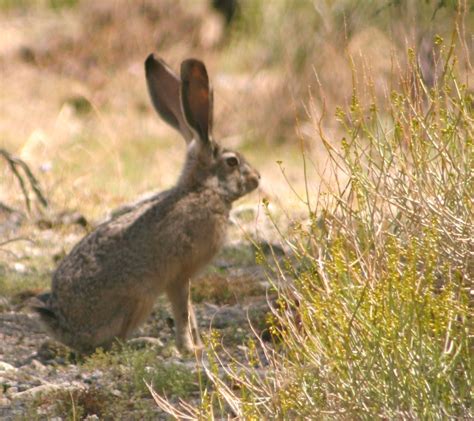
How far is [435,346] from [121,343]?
2.66 meters

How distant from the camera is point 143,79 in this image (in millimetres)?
13914

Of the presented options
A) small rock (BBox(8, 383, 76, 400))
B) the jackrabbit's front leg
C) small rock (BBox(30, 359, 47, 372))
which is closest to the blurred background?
the jackrabbit's front leg

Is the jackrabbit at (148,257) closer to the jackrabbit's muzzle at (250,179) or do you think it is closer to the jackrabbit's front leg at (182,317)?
the jackrabbit's front leg at (182,317)

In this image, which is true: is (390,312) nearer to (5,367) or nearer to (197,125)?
(5,367)

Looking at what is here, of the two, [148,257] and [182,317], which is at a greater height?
[148,257]

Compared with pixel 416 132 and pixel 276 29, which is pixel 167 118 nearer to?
pixel 416 132

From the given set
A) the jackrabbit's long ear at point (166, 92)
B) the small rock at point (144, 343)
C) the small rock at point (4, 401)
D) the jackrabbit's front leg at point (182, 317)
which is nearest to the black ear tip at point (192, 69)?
the jackrabbit's long ear at point (166, 92)

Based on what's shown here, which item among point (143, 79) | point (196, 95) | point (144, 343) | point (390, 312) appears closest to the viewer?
point (390, 312)

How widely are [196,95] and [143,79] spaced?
734 centimetres

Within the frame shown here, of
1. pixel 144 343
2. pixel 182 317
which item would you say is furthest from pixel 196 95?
pixel 144 343

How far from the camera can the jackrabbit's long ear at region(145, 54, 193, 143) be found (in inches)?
281

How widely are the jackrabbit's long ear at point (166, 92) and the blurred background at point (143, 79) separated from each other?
4.81ft

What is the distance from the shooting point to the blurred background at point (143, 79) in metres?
10.4

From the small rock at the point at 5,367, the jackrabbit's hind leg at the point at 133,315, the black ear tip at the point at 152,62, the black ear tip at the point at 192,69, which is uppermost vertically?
the black ear tip at the point at 152,62
